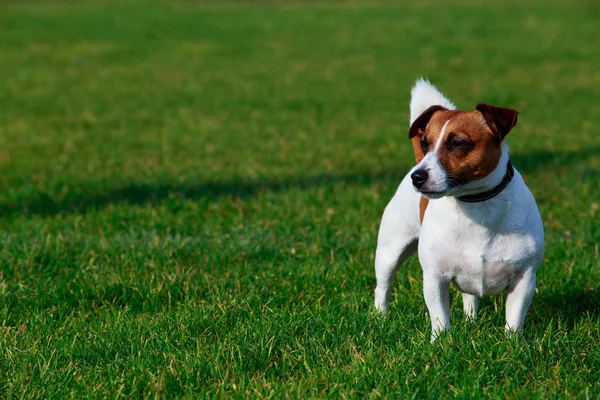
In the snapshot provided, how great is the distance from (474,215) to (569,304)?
1.23 metres

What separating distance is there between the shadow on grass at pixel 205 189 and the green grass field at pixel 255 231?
4cm

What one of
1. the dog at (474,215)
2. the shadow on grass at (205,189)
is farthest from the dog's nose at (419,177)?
the shadow on grass at (205,189)

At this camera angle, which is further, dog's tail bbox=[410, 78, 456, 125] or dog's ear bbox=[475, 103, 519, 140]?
dog's tail bbox=[410, 78, 456, 125]

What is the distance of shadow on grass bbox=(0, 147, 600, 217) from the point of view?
7836 millimetres

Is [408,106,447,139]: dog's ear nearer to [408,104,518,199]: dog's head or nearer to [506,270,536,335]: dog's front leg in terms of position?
[408,104,518,199]: dog's head

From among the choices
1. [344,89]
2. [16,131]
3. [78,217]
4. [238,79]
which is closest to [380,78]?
[344,89]

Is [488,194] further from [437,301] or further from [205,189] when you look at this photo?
[205,189]

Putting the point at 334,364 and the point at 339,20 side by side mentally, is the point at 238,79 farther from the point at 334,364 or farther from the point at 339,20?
the point at 334,364

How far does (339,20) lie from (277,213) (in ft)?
66.4

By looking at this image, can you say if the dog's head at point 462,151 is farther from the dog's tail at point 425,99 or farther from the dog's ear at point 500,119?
the dog's tail at point 425,99

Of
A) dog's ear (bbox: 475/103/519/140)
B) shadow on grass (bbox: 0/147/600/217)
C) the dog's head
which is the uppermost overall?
dog's ear (bbox: 475/103/519/140)

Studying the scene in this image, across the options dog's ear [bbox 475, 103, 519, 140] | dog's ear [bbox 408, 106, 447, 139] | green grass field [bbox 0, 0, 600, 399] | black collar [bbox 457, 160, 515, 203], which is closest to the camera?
green grass field [bbox 0, 0, 600, 399]

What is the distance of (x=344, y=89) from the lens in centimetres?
1609

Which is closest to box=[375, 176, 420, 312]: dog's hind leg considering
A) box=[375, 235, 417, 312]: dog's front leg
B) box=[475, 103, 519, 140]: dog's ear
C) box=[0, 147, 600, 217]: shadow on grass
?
box=[375, 235, 417, 312]: dog's front leg
